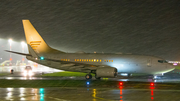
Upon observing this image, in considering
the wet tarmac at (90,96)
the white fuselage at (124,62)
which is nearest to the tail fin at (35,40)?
the white fuselage at (124,62)

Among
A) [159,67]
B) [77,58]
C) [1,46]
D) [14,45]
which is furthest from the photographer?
[14,45]

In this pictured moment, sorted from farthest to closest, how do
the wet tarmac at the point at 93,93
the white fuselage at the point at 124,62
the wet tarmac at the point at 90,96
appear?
the white fuselage at the point at 124,62, the wet tarmac at the point at 93,93, the wet tarmac at the point at 90,96

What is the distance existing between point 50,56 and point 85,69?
725 cm

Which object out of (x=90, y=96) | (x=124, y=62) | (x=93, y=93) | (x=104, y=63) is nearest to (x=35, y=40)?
(x=104, y=63)

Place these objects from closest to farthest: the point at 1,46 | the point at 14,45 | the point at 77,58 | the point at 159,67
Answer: the point at 159,67 → the point at 77,58 → the point at 1,46 → the point at 14,45

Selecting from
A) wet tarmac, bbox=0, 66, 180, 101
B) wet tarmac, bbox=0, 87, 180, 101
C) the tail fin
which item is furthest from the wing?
wet tarmac, bbox=0, 87, 180, 101

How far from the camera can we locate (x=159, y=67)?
116 feet

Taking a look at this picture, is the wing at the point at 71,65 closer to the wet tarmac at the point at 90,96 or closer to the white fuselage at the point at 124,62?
the white fuselage at the point at 124,62

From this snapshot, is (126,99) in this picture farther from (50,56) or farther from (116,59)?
(50,56)

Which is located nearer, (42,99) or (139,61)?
(42,99)

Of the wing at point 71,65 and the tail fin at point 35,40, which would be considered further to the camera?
the tail fin at point 35,40

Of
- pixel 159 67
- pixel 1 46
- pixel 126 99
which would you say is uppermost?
pixel 1 46

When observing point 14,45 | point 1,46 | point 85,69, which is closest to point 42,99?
point 85,69

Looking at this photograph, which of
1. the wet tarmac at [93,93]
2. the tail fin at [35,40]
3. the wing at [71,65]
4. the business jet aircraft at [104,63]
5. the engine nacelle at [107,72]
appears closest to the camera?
the wet tarmac at [93,93]
